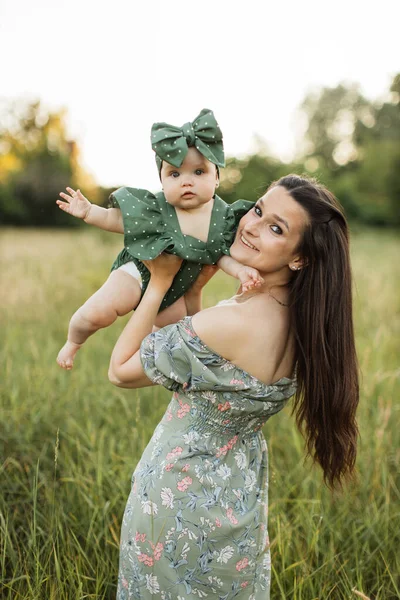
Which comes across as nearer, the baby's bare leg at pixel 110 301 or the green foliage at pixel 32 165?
the baby's bare leg at pixel 110 301

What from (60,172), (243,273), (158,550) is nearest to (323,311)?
(243,273)

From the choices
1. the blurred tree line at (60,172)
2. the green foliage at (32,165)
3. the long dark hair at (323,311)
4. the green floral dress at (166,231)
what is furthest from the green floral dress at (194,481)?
the green foliage at (32,165)

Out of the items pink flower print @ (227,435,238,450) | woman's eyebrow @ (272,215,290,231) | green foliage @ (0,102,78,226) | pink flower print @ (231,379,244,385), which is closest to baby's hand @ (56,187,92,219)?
woman's eyebrow @ (272,215,290,231)

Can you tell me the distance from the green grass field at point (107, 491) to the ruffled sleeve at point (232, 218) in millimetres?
625

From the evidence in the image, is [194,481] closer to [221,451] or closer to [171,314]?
[221,451]

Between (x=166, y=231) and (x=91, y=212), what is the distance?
248 millimetres

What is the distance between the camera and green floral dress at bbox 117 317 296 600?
6.09 feet

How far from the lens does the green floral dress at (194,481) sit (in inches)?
73.0

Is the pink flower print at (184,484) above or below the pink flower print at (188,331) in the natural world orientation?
below

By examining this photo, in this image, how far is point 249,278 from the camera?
1849 mm

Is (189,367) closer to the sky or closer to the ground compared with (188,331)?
closer to the ground

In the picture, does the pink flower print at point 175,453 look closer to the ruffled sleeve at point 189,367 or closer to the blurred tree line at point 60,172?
the ruffled sleeve at point 189,367

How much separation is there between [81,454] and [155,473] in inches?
48.8

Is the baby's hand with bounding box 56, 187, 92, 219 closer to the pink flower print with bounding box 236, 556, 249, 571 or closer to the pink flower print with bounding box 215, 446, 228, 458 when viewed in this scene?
the pink flower print with bounding box 215, 446, 228, 458
